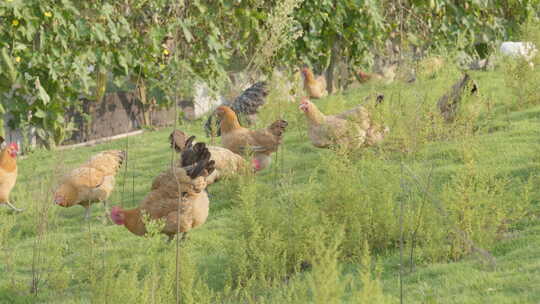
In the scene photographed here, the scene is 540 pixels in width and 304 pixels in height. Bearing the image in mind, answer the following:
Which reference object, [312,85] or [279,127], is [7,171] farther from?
[312,85]

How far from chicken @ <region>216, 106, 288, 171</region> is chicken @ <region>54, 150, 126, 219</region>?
1.36 metres

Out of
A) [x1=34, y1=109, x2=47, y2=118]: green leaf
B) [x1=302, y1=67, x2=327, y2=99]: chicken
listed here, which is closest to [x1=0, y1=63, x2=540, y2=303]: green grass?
[x1=34, y1=109, x2=47, y2=118]: green leaf

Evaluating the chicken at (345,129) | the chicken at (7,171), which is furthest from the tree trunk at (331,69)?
the chicken at (7,171)

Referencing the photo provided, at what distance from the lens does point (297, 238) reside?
498cm

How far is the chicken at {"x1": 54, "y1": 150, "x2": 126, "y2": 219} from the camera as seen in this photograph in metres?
7.14

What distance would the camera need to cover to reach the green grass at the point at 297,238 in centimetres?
418

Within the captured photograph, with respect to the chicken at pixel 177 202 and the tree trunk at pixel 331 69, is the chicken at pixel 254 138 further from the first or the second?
the tree trunk at pixel 331 69

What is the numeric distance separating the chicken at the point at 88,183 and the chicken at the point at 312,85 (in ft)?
17.9

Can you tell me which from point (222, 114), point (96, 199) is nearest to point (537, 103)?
point (222, 114)

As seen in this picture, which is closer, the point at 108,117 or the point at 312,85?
the point at 108,117

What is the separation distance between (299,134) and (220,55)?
191cm

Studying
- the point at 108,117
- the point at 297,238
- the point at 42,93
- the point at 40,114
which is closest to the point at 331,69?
the point at 108,117

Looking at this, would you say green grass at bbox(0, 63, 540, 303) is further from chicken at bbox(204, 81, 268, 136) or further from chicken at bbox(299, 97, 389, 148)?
chicken at bbox(204, 81, 268, 136)

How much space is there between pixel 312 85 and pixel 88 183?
5.98m
